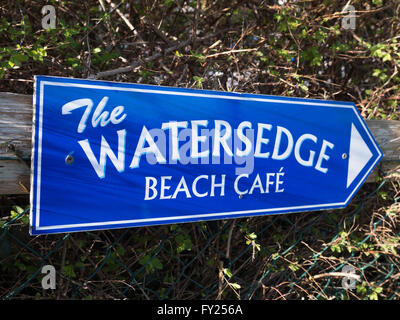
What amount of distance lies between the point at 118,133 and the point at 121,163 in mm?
88

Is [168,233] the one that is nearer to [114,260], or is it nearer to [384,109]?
[114,260]

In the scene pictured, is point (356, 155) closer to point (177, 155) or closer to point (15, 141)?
point (177, 155)

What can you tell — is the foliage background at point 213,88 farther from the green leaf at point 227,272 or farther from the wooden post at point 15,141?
the wooden post at point 15,141

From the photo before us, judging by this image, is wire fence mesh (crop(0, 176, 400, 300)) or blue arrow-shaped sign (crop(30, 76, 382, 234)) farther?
wire fence mesh (crop(0, 176, 400, 300))

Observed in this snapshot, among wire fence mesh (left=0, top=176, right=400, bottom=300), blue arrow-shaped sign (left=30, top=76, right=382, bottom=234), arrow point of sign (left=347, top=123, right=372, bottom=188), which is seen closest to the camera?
blue arrow-shaped sign (left=30, top=76, right=382, bottom=234)

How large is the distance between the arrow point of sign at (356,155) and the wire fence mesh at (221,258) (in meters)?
0.26

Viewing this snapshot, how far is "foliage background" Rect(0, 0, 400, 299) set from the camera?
4.75ft

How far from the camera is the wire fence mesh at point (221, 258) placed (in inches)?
55.4

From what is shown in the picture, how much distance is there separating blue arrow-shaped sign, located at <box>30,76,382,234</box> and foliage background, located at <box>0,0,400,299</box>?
0.79ft

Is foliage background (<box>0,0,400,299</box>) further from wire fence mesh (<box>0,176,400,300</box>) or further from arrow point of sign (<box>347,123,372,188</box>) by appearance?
arrow point of sign (<box>347,123,372,188</box>)

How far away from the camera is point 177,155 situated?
119 cm

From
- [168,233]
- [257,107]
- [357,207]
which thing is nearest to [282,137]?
[257,107]

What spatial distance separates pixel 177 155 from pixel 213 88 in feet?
1.63

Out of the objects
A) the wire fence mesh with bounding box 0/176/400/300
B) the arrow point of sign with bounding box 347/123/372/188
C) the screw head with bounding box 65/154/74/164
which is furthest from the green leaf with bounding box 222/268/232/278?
the screw head with bounding box 65/154/74/164
